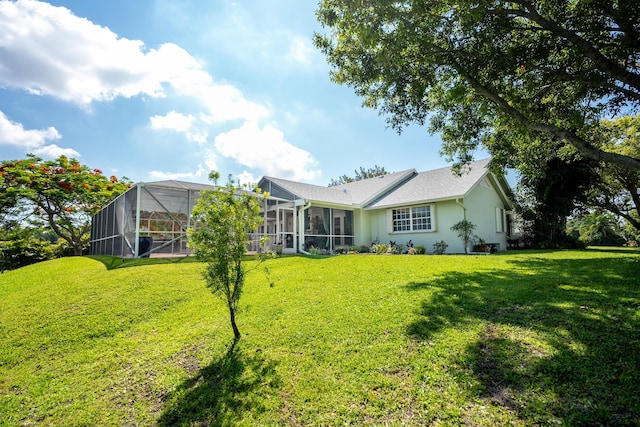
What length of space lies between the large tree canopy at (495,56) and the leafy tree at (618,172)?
8.15 meters

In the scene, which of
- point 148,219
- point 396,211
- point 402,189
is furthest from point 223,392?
point 402,189

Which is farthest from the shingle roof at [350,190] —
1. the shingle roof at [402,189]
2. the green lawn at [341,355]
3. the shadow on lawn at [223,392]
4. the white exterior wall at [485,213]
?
the shadow on lawn at [223,392]

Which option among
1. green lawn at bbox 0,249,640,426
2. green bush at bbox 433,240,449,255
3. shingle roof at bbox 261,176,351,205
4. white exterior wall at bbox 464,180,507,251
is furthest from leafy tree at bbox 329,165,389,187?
green lawn at bbox 0,249,640,426

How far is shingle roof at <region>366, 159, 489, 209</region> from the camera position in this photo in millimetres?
15711

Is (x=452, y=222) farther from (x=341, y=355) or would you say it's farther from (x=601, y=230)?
(x=601, y=230)

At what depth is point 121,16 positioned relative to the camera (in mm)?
8828

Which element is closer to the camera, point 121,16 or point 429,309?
point 429,309

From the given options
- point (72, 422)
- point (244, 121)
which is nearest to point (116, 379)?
point (72, 422)

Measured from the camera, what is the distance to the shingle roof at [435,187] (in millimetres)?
15711

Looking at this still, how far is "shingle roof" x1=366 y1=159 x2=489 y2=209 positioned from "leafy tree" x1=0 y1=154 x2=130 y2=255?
19715 mm

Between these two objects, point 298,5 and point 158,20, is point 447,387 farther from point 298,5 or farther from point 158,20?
point 158,20

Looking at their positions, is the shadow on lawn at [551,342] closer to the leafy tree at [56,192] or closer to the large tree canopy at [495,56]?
the large tree canopy at [495,56]

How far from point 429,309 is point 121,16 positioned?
11501 millimetres

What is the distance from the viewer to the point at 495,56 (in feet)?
21.5
